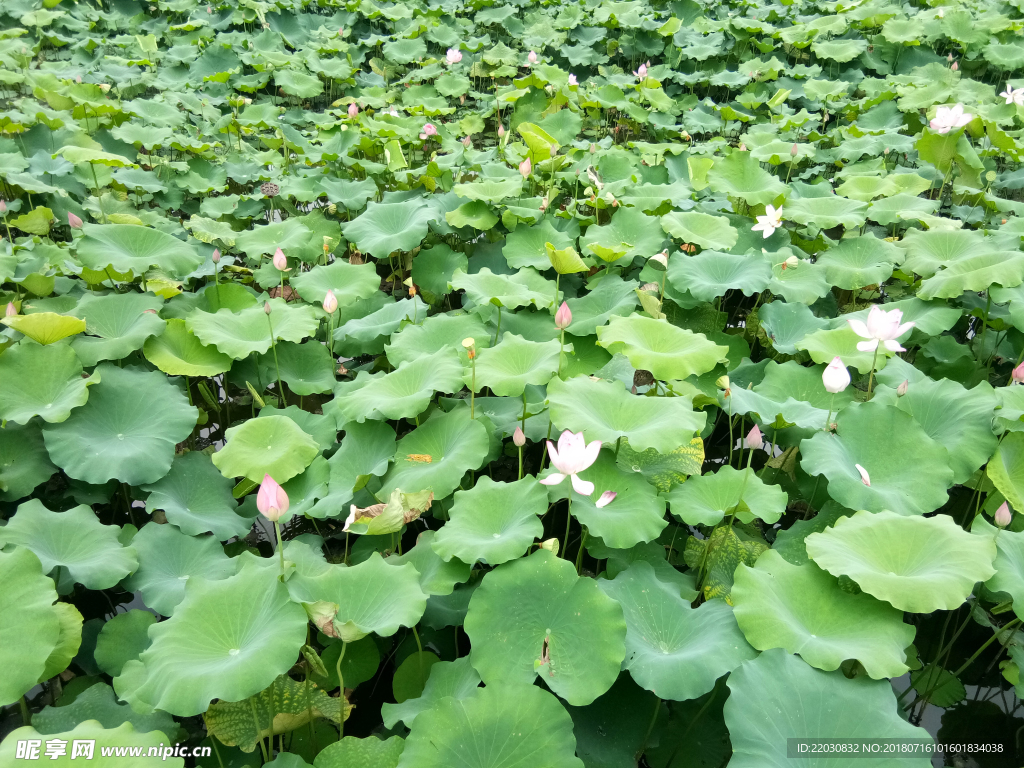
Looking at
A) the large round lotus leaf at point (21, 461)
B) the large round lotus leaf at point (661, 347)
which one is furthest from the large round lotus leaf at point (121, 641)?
the large round lotus leaf at point (661, 347)

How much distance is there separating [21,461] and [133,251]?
1.20 m

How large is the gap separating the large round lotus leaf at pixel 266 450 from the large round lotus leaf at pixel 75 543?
375 millimetres

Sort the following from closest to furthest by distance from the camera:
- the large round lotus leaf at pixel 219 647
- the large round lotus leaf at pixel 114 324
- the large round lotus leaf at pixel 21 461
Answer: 1. the large round lotus leaf at pixel 219 647
2. the large round lotus leaf at pixel 21 461
3. the large round lotus leaf at pixel 114 324

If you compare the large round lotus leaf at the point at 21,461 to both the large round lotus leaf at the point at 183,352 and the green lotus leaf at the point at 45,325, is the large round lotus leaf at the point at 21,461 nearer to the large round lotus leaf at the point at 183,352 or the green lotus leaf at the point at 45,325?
the green lotus leaf at the point at 45,325

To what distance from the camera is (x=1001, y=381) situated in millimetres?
2781

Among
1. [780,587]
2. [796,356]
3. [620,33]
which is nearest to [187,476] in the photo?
[780,587]

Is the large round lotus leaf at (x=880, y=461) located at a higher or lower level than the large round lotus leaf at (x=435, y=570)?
higher

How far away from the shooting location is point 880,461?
6.82 feet

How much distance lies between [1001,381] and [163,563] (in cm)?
320

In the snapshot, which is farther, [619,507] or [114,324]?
[114,324]

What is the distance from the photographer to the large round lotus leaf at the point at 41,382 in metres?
2.27

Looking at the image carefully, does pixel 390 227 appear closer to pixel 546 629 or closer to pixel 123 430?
pixel 123 430

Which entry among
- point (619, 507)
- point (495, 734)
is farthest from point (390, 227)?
point (495, 734)

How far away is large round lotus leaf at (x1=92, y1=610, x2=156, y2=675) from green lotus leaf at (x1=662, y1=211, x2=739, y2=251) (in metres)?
2.57
